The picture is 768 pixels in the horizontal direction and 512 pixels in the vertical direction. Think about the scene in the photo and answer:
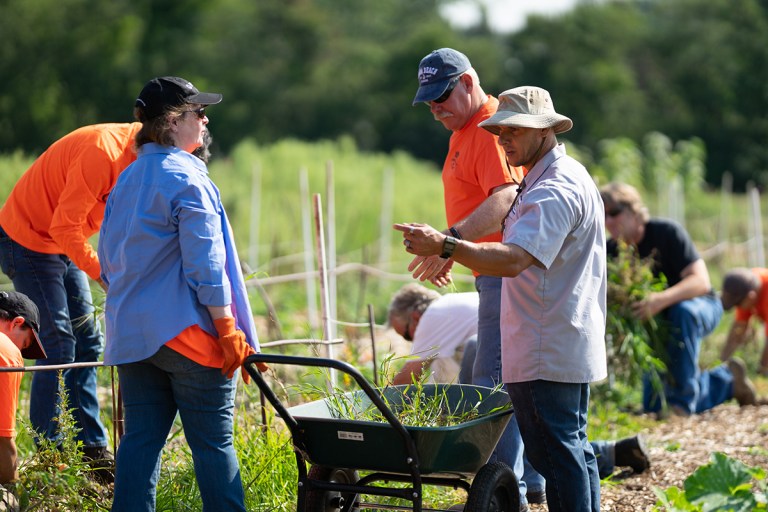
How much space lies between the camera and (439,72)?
4.30m

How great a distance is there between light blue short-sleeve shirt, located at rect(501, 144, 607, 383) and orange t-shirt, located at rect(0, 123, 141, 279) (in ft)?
5.65

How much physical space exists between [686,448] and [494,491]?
276 centimetres

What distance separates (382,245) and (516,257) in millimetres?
10047

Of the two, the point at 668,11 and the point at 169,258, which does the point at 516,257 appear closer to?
the point at 169,258

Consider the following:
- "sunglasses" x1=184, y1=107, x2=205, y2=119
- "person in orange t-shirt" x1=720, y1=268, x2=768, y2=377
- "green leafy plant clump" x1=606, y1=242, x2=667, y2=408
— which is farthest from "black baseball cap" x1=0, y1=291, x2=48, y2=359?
"person in orange t-shirt" x1=720, y1=268, x2=768, y2=377

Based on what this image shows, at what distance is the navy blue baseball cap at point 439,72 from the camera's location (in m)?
4.30

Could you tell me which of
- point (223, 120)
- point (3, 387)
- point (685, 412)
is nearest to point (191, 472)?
point (3, 387)

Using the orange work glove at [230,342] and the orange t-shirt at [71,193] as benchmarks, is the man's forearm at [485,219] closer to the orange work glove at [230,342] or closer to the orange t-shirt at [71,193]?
the orange work glove at [230,342]

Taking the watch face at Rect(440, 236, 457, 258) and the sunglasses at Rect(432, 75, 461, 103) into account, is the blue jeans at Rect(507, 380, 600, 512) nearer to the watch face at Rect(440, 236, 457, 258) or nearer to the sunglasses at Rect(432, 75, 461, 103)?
the watch face at Rect(440, 236, 457, 258)

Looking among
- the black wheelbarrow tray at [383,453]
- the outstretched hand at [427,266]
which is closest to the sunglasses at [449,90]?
the outstretched hand at [427,266]

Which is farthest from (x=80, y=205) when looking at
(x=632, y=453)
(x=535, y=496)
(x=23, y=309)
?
(x=632, y=453)

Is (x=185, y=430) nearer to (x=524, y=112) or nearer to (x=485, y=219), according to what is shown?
(x=485, y=219)

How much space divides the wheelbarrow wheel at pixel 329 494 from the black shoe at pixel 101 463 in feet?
3.55

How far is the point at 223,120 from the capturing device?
1483 inches
